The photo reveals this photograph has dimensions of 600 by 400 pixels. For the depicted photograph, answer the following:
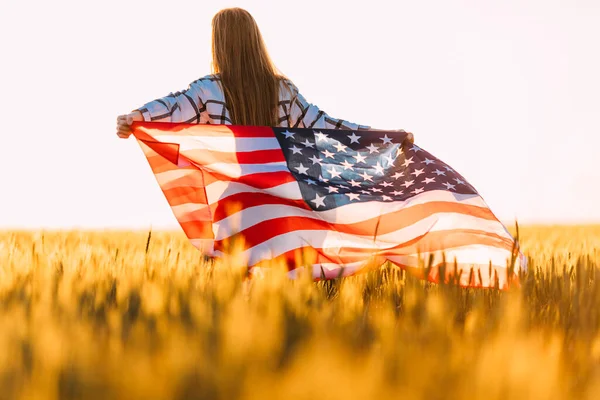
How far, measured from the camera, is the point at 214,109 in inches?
164

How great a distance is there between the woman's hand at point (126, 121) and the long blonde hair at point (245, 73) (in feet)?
2.05

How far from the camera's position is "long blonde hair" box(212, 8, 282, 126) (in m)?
4.25

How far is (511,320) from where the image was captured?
1.54m

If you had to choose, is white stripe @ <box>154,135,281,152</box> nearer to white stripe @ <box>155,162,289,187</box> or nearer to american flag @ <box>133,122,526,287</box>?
american flag @ <box>133,122,526,287</box>

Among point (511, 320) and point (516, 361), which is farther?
point (511, 320)

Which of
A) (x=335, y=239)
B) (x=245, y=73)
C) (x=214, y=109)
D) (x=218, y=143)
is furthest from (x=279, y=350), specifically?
(x=245, y=73)

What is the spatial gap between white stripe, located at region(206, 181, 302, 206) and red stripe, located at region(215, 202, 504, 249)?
15 cm

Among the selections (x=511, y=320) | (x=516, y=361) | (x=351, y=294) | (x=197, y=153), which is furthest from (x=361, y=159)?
(x=516, y=361)

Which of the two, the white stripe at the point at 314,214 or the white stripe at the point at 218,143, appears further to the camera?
the white stripe at the point at 218,143

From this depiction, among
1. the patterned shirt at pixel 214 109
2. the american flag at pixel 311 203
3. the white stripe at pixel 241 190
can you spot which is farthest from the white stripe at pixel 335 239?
the patterned shirt at pixel 214 109

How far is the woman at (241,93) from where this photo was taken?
413 centimetres

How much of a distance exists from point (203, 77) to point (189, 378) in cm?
347

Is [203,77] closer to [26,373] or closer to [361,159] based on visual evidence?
[361,159]

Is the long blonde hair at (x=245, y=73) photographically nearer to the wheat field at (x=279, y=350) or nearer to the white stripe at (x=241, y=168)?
the white stripe at (x=241, y=168)
